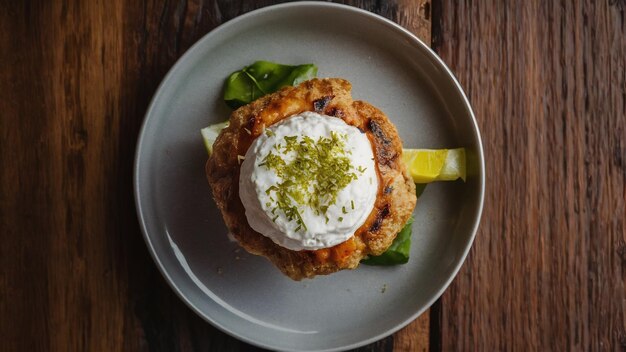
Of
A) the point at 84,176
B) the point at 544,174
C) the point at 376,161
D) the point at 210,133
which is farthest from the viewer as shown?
the point at 544,174

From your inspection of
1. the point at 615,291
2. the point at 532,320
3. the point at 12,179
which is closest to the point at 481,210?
the point at 532,320

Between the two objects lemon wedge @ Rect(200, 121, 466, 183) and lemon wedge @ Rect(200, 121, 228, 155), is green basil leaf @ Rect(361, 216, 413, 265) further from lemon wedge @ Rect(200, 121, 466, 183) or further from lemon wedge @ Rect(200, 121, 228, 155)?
lemon wedge @ Rect(200, 121, 228, 155)

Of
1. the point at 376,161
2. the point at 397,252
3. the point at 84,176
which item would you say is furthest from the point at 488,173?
the point at 84,176

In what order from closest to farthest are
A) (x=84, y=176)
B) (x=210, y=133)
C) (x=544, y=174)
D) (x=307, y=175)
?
(x=307, y=175)
(x=210, y=133)
(x=84, y=176)
(x=544, y=174)

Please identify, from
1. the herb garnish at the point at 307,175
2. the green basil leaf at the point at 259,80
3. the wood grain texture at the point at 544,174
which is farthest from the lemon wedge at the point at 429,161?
the herb garnish at the point at 307,175

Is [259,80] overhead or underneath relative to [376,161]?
overhead

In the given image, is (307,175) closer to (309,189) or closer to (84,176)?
(309,189)

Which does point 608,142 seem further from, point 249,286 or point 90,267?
point 90,267
